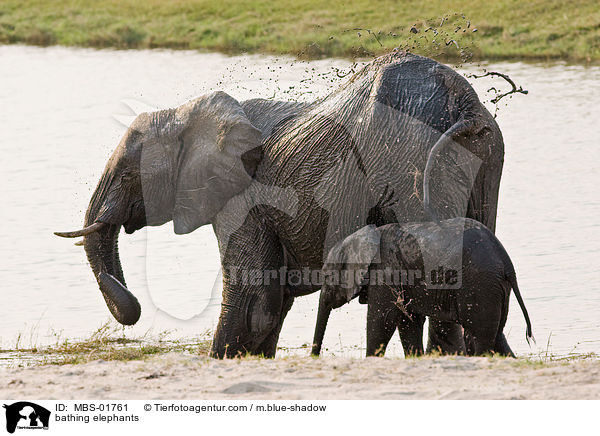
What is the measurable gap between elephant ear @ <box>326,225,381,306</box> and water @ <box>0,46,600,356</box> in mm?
1286

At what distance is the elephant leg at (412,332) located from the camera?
7.89 m

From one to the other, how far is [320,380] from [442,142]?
1.64 metres

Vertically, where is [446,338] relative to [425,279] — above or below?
below

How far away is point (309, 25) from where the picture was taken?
28094mm

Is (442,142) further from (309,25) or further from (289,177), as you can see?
(309,25)

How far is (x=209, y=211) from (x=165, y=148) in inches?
20.6

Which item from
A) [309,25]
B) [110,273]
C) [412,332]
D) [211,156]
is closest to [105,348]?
[110,273]

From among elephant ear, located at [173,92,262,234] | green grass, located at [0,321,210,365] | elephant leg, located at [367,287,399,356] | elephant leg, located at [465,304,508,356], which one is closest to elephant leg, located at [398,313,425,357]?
elephant leg, located at [367,287,399,356]

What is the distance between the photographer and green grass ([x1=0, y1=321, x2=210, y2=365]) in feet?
32.3

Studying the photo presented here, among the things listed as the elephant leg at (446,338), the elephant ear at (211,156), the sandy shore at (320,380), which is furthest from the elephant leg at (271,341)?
the sandy shore at (320,380)

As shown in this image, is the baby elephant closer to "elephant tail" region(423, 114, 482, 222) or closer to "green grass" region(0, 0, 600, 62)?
"elephant tail" region(423, 114, 482, 222)

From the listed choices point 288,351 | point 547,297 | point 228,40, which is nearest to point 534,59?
point 228,40
